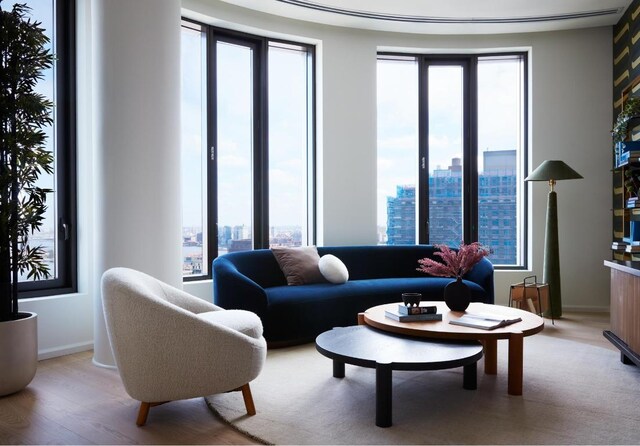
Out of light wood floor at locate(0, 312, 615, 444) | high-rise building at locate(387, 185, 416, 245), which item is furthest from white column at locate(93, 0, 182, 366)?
high-rise building at locate(387, 185, 416, 245)

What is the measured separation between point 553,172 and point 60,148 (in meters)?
4.58

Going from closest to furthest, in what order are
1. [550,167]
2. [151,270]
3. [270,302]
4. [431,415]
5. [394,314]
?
[431,415], [394,314], [151,270], [270,302], [550,167]

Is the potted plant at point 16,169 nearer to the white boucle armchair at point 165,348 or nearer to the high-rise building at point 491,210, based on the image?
the white boucle armchair at point 165,348

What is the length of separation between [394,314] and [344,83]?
316 cm

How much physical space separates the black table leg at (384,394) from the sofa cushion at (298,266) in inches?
88.4

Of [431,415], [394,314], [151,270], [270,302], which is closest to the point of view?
[431,415]

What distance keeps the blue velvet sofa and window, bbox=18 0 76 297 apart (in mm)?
1209

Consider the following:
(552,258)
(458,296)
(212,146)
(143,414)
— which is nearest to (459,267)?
(458,296)

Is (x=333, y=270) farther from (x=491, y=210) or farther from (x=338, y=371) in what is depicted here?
(x=491, y=210)

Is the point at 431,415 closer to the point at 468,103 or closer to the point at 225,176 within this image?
the point at 225,176

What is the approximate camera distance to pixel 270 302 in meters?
4.19

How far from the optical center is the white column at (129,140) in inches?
145

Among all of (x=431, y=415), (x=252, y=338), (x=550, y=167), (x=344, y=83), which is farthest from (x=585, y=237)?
(x=252, y=338)

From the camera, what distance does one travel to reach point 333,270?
189 inches
